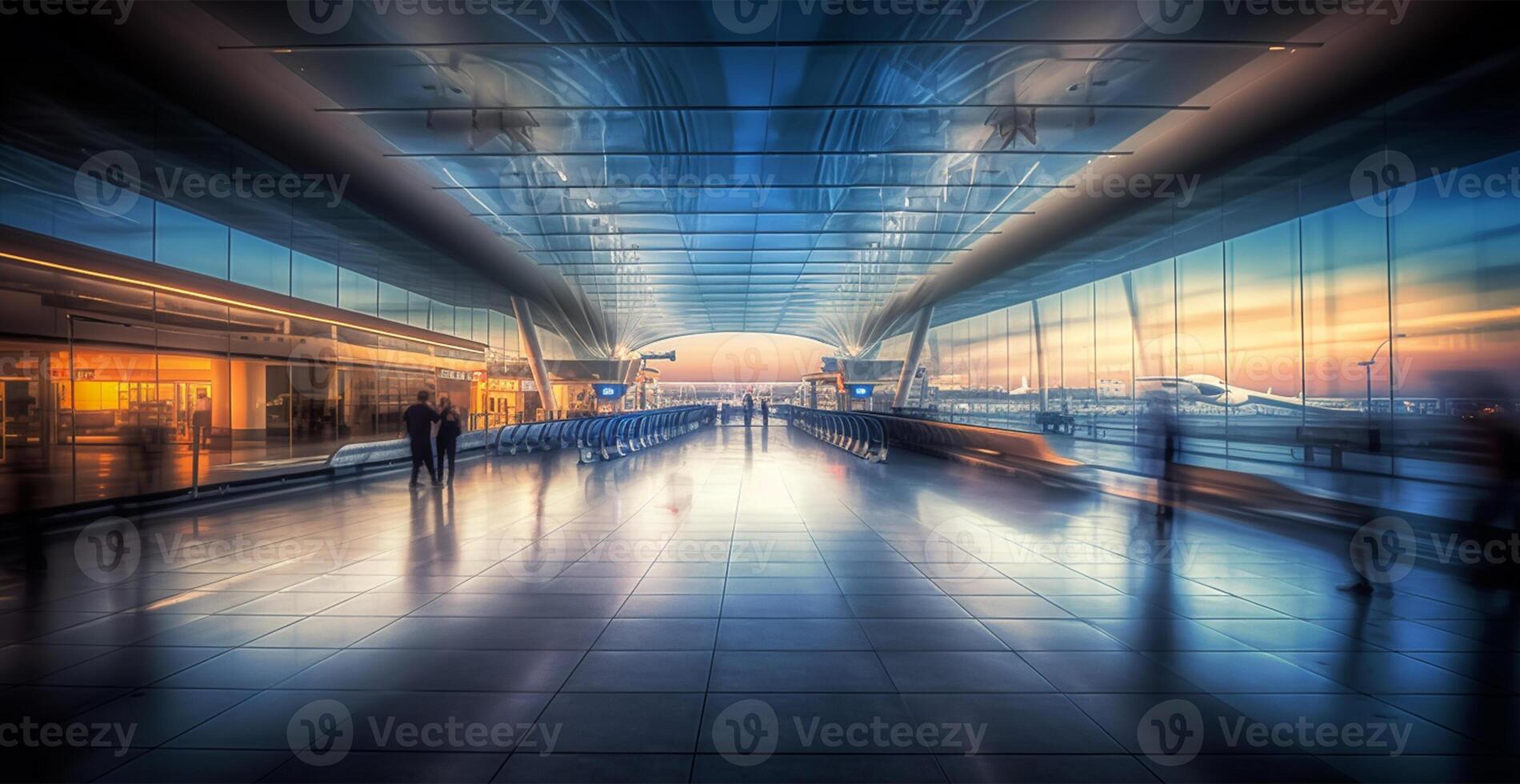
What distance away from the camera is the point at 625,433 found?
1684 cm

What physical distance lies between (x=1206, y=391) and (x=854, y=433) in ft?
53.3

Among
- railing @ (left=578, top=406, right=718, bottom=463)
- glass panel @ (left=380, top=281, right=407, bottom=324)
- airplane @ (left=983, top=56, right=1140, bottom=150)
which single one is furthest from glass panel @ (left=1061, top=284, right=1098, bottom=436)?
glass panel @ (left=380, top=281, right=407, bottom=324)

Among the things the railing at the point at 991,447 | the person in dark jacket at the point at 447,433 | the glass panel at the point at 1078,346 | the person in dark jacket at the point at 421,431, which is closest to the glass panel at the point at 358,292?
the person in dark jacket at the point at 447,433

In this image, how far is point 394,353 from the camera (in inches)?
680

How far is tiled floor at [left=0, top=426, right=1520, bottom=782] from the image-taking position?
252 cm

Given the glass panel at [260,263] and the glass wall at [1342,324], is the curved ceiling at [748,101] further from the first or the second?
the glass wall at [1342,324]

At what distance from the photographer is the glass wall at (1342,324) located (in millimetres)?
9477

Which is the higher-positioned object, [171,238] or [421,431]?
[171,238]

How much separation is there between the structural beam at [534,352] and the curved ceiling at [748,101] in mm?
6757

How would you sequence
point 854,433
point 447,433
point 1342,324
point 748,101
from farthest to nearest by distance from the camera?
1. point 854,433
2. point 1342,324
3. point 447,433
4. point 748,101

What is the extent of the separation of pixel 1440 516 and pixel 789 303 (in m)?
31.0

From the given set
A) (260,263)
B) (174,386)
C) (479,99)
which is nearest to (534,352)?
(174,386)

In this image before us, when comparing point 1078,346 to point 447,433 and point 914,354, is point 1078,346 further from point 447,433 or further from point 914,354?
point 447,433

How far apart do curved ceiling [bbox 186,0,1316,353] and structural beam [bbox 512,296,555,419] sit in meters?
6.76
